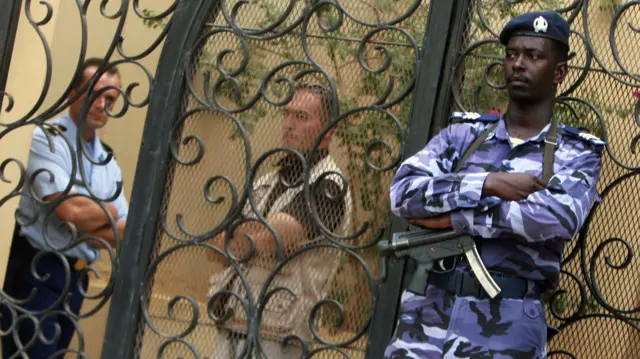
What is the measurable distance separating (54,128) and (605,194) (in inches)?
97.9

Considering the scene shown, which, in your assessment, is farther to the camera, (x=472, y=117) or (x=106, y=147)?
(x=106, y=147)

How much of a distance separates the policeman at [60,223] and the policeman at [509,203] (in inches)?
69.5

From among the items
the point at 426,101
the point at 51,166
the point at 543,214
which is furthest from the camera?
the point at 51,166

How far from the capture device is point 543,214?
11.3ft

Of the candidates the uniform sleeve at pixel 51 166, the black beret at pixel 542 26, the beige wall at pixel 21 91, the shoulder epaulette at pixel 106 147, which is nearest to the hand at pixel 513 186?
the black beret at pixel 542 26

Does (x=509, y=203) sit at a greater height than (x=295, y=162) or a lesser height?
greater

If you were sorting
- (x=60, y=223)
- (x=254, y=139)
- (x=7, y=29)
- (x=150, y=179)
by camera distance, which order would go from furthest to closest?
(x=7, y=29), (x=60, y=223), (x=150, y=179), (x=254, y=139)

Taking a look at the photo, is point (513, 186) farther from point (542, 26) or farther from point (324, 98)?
point (324, 98)

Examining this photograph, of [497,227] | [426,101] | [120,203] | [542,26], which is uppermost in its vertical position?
[542,26]

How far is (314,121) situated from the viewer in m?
4.62

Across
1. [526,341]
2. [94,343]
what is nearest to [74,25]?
[94,343]

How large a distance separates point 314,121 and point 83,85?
46.0 inches

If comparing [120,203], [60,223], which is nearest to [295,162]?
[120,203]

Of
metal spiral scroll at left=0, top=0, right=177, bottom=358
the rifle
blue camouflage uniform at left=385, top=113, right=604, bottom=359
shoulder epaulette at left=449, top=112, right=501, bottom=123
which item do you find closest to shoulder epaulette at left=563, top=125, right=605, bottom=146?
blue camouflage uniform at left=385, top=113, right=604, bottom=359
